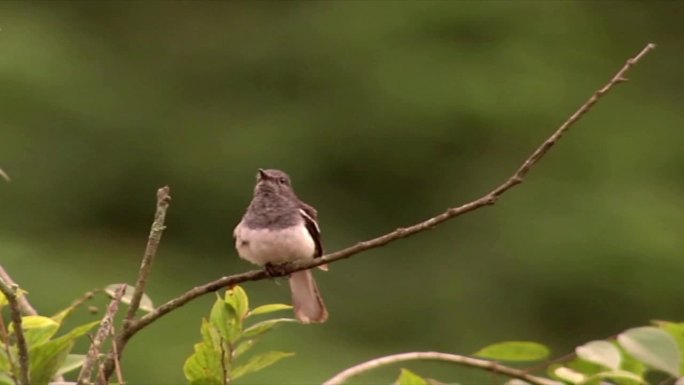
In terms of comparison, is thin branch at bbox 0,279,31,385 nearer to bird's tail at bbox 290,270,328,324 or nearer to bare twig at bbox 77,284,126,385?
bare twig at bbox 77,284,126,385

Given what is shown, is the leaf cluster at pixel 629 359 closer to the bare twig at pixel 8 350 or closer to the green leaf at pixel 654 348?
the green leaf at pixel 654 348

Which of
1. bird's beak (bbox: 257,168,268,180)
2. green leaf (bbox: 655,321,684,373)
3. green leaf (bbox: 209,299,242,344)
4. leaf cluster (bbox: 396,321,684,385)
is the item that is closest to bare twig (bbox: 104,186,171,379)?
green leaf (bbox: 209,299,242,344)

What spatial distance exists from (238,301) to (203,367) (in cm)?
15

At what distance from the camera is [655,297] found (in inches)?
245

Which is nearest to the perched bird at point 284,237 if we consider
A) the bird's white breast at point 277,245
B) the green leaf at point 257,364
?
the bird's white breast at point 277,245

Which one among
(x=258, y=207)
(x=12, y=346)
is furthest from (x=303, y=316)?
(x=12, y=346)

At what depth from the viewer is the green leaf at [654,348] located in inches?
46.3

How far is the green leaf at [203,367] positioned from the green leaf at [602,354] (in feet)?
1.12

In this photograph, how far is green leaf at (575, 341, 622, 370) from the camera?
123 cm

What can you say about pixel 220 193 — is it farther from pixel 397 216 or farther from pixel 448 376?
pixel 448 376

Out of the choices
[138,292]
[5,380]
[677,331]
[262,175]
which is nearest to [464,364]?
[677,331]

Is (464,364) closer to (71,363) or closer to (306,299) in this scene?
(71,363)

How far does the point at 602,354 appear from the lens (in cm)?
124

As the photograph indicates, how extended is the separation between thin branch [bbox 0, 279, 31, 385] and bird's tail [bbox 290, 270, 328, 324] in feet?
4.20
